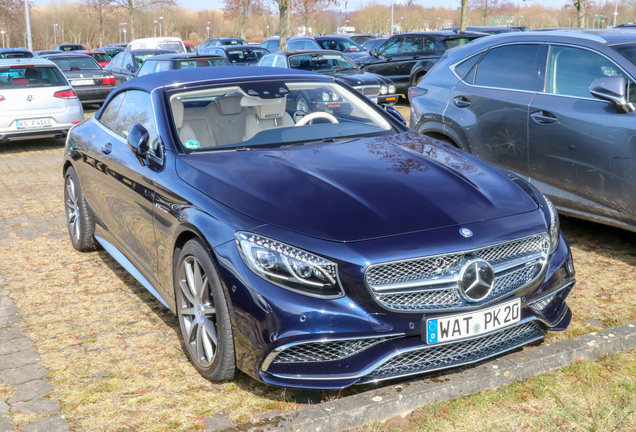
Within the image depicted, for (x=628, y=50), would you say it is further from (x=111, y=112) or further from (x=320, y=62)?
(x=320, y=62)

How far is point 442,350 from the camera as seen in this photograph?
342cm

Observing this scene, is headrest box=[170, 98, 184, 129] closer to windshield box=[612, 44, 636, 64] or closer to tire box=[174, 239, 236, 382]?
tire box=[174, 239, 236, 382]

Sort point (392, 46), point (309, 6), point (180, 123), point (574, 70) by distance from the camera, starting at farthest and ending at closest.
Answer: point (309, 6) < point (392, 46) < point (574, 70) < point (180, 123)

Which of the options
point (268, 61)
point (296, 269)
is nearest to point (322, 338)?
point (296, 269)

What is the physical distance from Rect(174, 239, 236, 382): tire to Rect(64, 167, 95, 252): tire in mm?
2323

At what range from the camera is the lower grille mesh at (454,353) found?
3.33 meters

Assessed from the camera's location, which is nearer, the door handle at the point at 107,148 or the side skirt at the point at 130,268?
the side skirt at the point at 130,268

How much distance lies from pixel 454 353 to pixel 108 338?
7.18ft

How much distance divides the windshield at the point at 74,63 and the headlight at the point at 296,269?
1736 cm

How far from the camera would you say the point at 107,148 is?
17.1 ft

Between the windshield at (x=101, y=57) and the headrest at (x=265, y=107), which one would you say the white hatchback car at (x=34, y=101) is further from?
the windshield at (x=101, y=57)

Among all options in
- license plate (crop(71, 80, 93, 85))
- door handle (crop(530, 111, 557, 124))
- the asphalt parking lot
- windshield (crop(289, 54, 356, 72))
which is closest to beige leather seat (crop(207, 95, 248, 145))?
the asphalt parking lot

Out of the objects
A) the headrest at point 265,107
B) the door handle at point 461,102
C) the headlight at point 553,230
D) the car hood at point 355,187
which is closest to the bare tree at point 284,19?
the door handle at point 461,102

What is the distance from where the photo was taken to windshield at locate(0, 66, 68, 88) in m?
12.2
